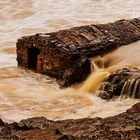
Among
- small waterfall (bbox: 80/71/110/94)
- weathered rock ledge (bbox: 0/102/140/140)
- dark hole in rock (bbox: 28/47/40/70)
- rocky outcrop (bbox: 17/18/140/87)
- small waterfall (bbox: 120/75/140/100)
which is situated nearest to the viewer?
weathered rock ledge (bbox: 0/102/140/140)

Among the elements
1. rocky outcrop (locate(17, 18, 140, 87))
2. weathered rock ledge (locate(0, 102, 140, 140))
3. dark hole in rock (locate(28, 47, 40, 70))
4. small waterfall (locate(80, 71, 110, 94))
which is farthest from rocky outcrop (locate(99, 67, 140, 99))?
weathered rock ledge (locate(0, 102, 140, 140))

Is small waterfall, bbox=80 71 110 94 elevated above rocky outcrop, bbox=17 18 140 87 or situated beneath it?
situated beneath

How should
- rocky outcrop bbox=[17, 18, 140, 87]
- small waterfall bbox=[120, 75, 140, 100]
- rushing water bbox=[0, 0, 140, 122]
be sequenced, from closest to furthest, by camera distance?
rushing water bbox=[0, 0, 140, 122], small waterfall bbox=[120, 75, 140, 100], rocky outcrop bbox=[17, 18, 140, 87]

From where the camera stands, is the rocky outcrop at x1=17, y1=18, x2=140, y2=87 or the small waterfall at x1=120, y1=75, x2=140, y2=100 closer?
the small waterfall at x1=120, y1=75, x2=140, y2=100

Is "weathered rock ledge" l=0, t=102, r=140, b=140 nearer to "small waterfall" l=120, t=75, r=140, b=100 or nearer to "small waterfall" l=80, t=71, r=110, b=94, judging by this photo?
"small waterfall" l=120, t=75, r=140, b=100

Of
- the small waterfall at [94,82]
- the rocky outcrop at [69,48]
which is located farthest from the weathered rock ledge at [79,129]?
the rocky outcrop at [69,48]

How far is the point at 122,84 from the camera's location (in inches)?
282

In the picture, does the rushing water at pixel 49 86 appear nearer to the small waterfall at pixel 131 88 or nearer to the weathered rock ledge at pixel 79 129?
the small waterfall at pixel 131 88

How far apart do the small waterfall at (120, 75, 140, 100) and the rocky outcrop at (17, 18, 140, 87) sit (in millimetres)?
1531

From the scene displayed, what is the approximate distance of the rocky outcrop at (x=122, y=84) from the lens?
22.7ft

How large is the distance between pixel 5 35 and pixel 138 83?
8088 mm

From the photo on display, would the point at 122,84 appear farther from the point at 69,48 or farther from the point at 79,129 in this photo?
the point at 79,129

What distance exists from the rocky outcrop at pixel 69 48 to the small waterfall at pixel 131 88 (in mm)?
1531

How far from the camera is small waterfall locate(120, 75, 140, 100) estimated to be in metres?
6.84
